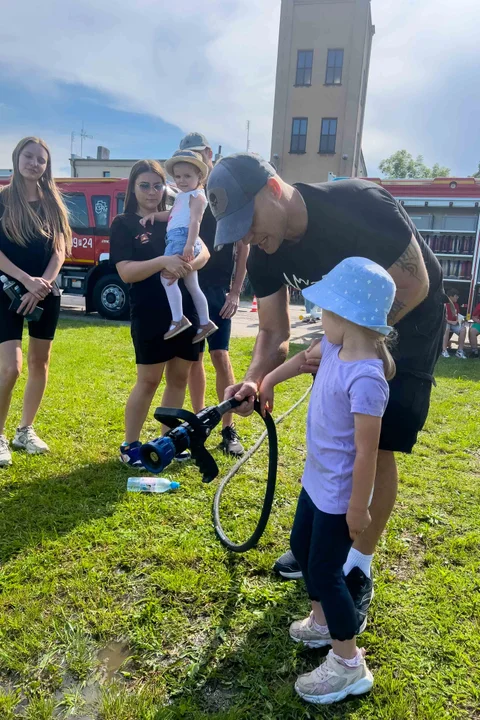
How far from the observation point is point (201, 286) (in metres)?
4.06

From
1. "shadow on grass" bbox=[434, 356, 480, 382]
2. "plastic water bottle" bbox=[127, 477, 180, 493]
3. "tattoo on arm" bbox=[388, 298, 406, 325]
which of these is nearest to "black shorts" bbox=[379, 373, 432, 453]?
"tattoo on arm" bbox=[388, 298, 406, 325]

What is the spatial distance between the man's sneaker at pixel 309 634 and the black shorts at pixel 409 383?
2.58 feet

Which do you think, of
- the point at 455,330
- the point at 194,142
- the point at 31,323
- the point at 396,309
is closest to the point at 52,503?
the point at 31,323

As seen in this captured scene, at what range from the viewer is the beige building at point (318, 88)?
26.7m

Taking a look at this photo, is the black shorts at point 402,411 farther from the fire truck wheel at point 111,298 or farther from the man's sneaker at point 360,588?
the fire truck wheel at point 111,298

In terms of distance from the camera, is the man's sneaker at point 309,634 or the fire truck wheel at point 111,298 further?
the fire truck wheel at point 111,298

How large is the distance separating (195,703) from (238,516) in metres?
1.24

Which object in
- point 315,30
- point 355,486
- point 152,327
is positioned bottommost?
point 355,486

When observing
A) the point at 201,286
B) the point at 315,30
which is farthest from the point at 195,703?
the point at 315,30

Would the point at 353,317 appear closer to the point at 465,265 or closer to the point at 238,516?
the point at 238,516

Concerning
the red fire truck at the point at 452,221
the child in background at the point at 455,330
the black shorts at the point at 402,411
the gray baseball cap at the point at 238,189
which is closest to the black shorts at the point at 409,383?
the black shorts at the point at 402,411

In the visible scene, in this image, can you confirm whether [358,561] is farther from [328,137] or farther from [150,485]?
[328,137]

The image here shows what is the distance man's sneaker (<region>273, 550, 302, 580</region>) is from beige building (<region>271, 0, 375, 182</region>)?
87.5ft

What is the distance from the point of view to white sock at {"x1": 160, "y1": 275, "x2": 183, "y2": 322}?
3.47 meters
